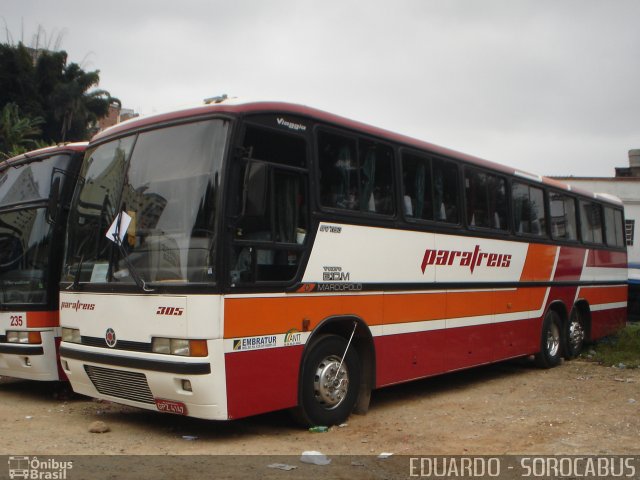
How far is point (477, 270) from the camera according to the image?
983 centimetres

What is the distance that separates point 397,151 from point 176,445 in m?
4.21

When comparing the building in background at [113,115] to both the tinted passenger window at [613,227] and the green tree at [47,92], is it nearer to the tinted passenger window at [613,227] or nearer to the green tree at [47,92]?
the green tree at [47,92]

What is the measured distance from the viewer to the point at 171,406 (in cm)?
626

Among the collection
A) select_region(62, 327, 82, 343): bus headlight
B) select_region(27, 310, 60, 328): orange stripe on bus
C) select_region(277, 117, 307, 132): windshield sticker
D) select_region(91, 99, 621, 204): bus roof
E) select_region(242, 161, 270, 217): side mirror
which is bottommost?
select_region(62, 327, 82, 343): bus headlight

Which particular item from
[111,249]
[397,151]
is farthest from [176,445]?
[397,151]

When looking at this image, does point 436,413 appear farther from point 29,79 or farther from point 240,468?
point 29,79

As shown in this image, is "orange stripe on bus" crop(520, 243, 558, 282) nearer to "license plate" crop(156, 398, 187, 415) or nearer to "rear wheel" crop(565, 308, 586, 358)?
"rear wheel" crop(565, 308, 586, 358)

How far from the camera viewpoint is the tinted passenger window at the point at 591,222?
525 inches

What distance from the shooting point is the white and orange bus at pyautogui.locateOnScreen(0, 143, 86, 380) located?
8.19m

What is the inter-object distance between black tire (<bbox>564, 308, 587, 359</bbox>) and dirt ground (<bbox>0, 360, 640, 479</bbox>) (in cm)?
269

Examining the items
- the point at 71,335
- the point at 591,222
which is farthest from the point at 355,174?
the point at 591,222

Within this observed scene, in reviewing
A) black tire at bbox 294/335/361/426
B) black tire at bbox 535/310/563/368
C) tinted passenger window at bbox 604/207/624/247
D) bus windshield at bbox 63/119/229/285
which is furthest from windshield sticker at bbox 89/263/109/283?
tinted passenger window at bbox 604/207/624/247

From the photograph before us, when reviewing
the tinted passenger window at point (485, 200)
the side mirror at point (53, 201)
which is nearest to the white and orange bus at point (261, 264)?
the tinted passenger window at point (485, 200)

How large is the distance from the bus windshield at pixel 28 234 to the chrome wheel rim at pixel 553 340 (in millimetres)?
8383
